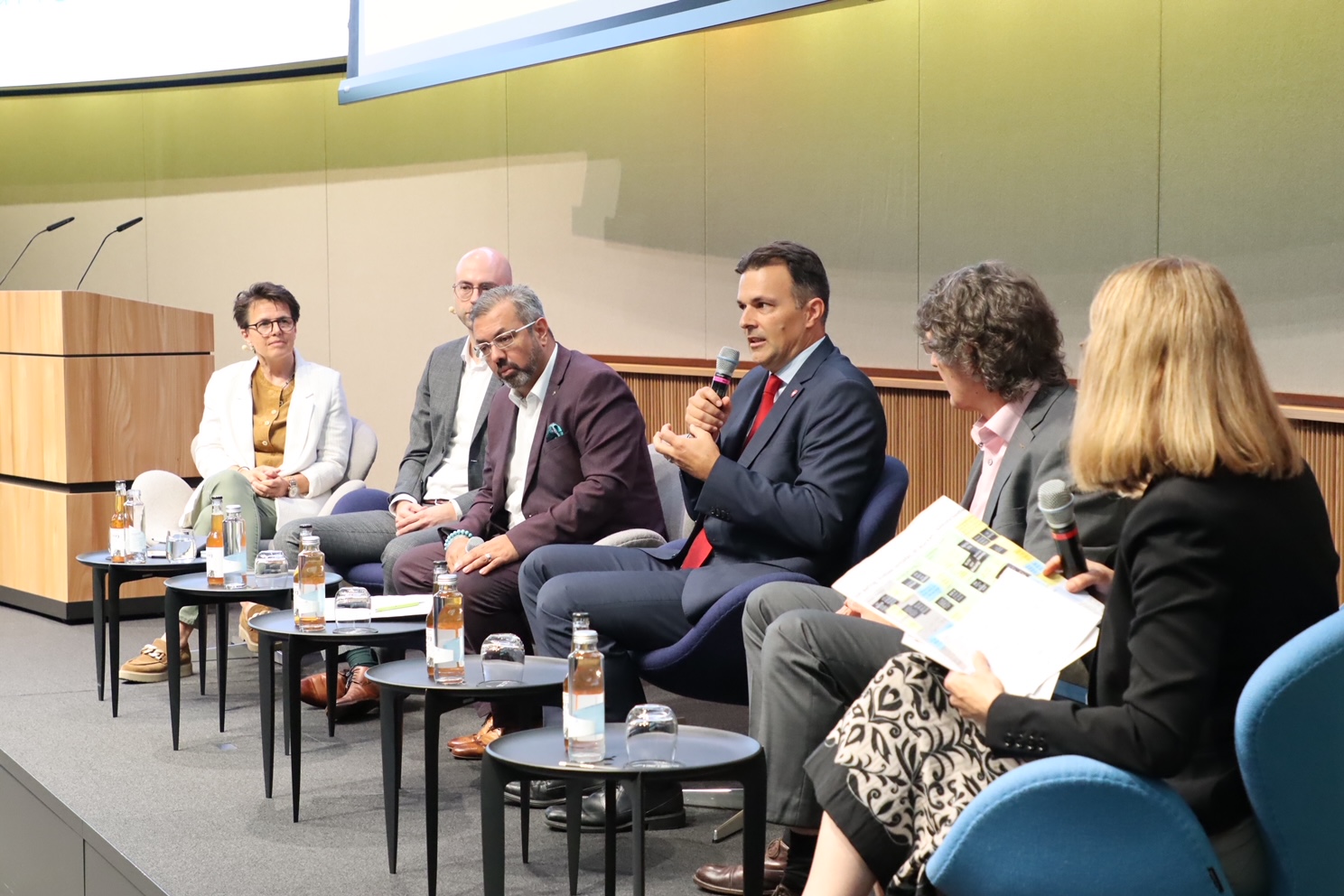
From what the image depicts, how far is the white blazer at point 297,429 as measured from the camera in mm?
5324

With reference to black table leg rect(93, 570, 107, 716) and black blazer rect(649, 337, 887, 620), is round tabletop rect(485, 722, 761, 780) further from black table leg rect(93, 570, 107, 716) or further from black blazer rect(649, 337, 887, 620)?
black table leg rect(93, 570, 107, 716)

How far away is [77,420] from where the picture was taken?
5.91 m

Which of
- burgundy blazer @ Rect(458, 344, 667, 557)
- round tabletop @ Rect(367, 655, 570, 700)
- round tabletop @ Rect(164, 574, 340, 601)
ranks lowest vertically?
round tabletop @ Rect(367, 655, 570, 700)

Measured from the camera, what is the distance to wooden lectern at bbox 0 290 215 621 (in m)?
5.89

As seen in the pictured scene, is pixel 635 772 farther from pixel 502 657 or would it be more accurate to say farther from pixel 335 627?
pixel 335 627

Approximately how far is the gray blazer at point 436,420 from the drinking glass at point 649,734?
2.60m

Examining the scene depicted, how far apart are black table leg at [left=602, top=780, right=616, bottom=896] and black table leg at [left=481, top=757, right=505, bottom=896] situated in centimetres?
19

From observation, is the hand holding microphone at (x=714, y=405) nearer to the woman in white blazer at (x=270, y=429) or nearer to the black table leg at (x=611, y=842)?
the black table leg at (x=611, y=842)

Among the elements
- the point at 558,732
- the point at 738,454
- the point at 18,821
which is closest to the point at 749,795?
the point at 558,732

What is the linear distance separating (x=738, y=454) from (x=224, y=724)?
1901mm

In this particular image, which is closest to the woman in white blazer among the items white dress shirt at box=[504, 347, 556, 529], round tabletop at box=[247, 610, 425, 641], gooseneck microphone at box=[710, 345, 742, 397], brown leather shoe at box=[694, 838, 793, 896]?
white dress shirt at box=[504, 347, 556, 529]

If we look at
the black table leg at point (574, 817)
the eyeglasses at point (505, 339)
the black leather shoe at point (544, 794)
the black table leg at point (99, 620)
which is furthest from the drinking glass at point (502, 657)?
the black table leg at point (99, 620)

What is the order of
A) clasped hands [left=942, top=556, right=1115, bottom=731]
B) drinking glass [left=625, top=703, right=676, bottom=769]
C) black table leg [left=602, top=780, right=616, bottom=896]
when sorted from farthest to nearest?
black table leg [left=602, top=780, right=616, bottom=896] → drinking glass [left=625, top=703, right=676, bottom=769] → clasped hands [left=942, top=556, right=1115, bottom=731]

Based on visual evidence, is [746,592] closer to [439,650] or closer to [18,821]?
[439,650]
